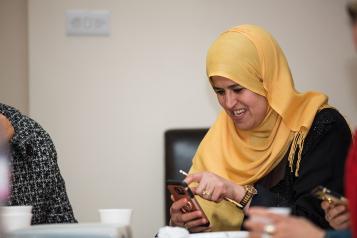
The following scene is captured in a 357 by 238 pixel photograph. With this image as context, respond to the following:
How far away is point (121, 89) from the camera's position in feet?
9.19

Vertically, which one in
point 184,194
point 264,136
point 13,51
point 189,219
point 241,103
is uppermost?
point 13,51

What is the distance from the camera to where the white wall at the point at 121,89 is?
2.79 metres

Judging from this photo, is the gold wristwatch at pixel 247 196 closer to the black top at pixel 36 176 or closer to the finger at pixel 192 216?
the finger at pixel 192 216

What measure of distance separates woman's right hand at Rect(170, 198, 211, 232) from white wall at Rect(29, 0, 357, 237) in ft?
2.95

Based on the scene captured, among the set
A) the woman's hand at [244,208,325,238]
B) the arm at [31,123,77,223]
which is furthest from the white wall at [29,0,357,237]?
the woman's hand at [244,208,325,238]

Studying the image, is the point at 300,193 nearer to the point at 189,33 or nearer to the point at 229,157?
the point at 229,157

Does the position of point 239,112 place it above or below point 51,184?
above

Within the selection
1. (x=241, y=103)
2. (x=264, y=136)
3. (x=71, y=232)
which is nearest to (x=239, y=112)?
(x=241, y=103)

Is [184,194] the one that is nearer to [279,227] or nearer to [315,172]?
[315,172]

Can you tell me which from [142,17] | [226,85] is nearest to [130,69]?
[142,17]

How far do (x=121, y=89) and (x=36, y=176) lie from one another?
3.03 feet

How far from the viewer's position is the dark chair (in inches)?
104

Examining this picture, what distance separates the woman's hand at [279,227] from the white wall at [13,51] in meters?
2.01

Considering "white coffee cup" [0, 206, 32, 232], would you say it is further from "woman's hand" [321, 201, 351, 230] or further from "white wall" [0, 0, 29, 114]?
"white wall" [0, 0, 29, 114]
